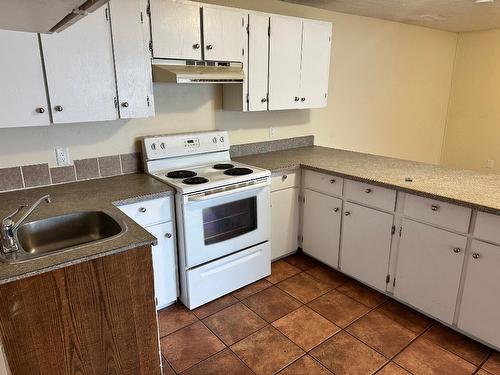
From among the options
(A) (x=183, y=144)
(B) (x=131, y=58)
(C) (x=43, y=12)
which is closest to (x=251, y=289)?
(A) (x=183, y=144)

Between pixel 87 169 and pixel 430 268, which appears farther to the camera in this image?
pixel 87 169

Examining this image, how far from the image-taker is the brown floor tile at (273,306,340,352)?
2.21m

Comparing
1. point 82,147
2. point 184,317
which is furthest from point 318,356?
point 82,147

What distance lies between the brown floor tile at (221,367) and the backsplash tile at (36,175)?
1.55 meters

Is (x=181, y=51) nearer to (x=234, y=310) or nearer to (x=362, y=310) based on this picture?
(x=234, y=310)

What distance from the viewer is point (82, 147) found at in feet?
8.05

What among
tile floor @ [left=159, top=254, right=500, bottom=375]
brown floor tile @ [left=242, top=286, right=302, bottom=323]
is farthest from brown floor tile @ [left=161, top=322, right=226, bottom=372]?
brown floor tile @ [left=242, top=286, right=302, bottom=323]

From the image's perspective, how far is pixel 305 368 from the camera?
1.98 m

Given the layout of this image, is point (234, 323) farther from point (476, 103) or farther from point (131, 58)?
point (476, 103)

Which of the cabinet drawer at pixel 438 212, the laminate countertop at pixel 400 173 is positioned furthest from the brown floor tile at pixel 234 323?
the cabinet drawer at pixel 438 212

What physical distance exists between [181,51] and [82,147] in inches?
38.2

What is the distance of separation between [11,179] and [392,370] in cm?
259

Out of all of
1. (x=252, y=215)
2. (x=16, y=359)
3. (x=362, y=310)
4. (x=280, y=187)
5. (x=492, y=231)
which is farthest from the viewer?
(x=280, y=187)

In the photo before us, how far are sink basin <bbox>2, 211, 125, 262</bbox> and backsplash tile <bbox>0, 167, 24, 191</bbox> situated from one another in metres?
0.67
